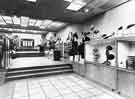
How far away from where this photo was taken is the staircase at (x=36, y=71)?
4.29 meters

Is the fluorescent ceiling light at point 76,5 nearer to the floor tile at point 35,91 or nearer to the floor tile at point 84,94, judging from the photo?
the floor tile at point 84,94

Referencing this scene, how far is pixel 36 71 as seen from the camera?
15.7 ft

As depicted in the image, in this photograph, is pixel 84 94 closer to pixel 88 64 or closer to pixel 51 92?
pixel 51 92

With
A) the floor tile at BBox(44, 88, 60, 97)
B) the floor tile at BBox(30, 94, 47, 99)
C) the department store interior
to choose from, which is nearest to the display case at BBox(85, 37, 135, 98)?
the department store interior

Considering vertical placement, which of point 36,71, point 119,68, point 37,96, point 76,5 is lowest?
point 37,96

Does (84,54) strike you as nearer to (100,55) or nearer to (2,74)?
(100,55)

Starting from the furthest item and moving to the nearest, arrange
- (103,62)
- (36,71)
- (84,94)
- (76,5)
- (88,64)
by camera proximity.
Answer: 1. (36,71)
2. (88,64)
3. (76,5)
4. (103,62)
5. (84,94)

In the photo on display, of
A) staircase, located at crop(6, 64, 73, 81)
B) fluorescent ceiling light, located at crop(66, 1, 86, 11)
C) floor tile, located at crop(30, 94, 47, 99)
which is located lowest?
floor tile, located at crop(30, 94, 47, 99)

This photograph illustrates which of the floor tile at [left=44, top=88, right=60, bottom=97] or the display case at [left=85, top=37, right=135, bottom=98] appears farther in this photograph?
the floor tile at [left=44, top=88, right=60, bottom=97]

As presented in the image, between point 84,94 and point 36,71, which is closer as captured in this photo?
point 84,94

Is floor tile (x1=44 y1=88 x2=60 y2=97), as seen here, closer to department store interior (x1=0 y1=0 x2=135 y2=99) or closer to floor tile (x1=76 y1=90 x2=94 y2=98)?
department store interior (x1=0 y1=0 x2=135 y2=99)

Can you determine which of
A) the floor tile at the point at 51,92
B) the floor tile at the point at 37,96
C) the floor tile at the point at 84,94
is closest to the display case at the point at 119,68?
the floor tile at the point at 84,94

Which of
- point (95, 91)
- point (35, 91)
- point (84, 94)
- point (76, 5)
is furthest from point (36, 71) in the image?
point (76, 5)

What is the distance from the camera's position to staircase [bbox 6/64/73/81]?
429 cm
